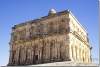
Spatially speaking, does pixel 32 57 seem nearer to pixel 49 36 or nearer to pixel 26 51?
pixel 26 51

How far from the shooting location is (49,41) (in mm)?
25922

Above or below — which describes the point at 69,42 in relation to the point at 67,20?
below

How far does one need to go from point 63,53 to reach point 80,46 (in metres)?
4.76

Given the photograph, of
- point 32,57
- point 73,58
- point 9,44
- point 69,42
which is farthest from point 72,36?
point 9,44

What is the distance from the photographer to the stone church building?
24.6 metres

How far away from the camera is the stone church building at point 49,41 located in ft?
80.6

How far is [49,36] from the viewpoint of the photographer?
85.7 feet

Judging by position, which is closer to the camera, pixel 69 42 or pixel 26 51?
Answer: pixel 69 42

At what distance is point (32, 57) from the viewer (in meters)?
27.3

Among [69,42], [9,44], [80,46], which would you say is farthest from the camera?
[9,44]

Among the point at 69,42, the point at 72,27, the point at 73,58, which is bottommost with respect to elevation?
the point at 73,58

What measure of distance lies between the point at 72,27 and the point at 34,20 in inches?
239

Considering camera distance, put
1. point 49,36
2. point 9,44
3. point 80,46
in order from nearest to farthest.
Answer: point 49,36 < point 80,46 < point 9,44

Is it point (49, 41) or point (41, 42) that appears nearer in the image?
point (49, 41)
